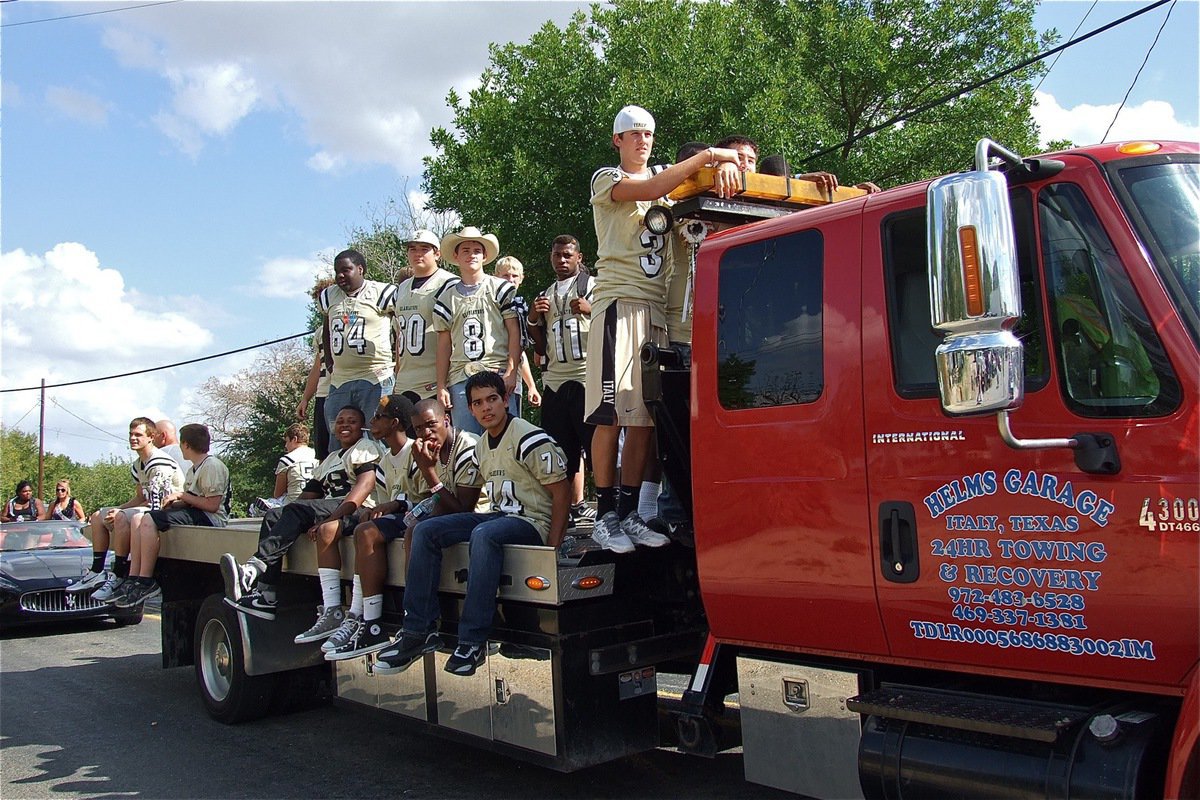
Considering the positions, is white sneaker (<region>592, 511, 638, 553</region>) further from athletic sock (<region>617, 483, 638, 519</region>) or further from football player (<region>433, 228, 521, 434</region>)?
football player (<region>433, 228, 521, 434</region>)

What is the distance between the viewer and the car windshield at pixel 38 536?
12.6m

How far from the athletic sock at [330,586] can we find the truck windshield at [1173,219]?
174 inches

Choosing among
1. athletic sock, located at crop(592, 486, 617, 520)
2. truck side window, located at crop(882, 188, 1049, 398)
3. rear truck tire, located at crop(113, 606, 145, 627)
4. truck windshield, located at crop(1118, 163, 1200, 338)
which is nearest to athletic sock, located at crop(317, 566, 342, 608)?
athletic sock, located at crop(592, 486, 617, 520)

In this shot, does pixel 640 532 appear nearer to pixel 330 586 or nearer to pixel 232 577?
pixel 330 586

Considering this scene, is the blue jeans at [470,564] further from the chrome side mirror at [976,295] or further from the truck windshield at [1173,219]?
the truck windshield at [1173,219]

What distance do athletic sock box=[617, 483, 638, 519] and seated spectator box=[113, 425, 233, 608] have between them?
13.8ft

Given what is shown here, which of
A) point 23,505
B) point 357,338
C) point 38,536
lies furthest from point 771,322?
point 23,505

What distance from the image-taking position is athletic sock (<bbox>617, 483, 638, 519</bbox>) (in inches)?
181

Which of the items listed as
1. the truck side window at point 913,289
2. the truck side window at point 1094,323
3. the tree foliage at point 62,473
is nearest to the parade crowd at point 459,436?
the truck side window at point 913,289

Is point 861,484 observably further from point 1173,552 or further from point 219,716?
point 219,716

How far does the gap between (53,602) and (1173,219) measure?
12.0 metres

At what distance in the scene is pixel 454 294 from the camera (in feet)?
24.3

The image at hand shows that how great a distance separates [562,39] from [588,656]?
1688 centimetres

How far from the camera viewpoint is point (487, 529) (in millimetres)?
4715
